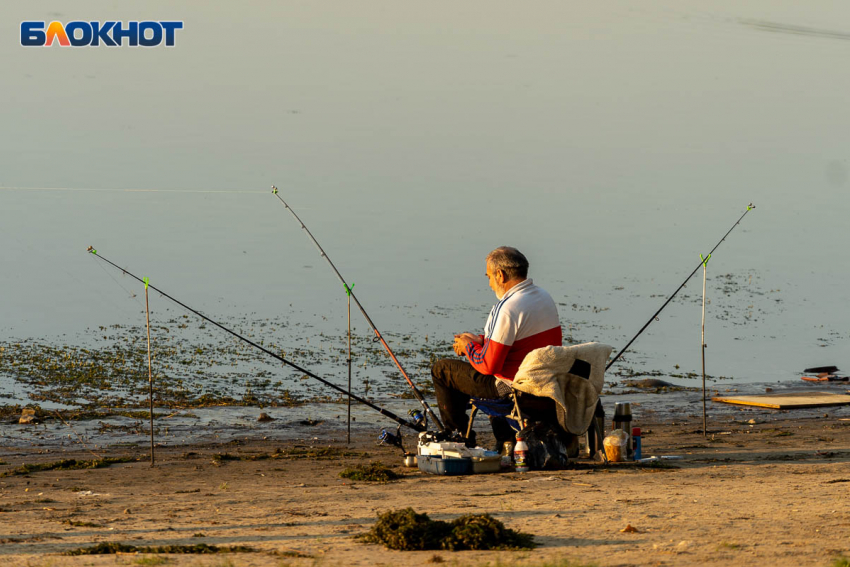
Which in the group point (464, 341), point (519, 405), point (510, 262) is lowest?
point (519, 405)

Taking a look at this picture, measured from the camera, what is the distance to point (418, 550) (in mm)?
4172

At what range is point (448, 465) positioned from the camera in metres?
6.27

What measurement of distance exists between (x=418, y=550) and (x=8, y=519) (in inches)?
89.0

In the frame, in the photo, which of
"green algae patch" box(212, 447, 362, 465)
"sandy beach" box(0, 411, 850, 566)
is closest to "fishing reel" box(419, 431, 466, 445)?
"sandy beach" box(0, 411, 850, 566)

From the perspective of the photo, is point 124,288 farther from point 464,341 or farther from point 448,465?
point 448,465

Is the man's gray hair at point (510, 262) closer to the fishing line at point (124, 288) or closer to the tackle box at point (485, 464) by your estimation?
the tackle box at point (485, 464)

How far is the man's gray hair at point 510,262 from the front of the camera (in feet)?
20.9

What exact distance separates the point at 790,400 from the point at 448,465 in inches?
241

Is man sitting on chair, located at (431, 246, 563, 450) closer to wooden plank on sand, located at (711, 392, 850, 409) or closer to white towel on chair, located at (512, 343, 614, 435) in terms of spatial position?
white towel on chair, located at (512, 343, 614, 435)

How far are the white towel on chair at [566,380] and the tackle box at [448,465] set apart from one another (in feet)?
1.90

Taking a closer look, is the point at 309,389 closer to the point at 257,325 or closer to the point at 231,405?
the point at 231,405

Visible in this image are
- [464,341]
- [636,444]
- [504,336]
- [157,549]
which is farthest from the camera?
[636,444]

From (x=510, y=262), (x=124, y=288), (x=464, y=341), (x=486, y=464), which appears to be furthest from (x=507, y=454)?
(x=124, y=288)

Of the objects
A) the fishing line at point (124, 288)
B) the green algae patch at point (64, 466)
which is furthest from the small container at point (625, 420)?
the fishing line at point (124, 288)
